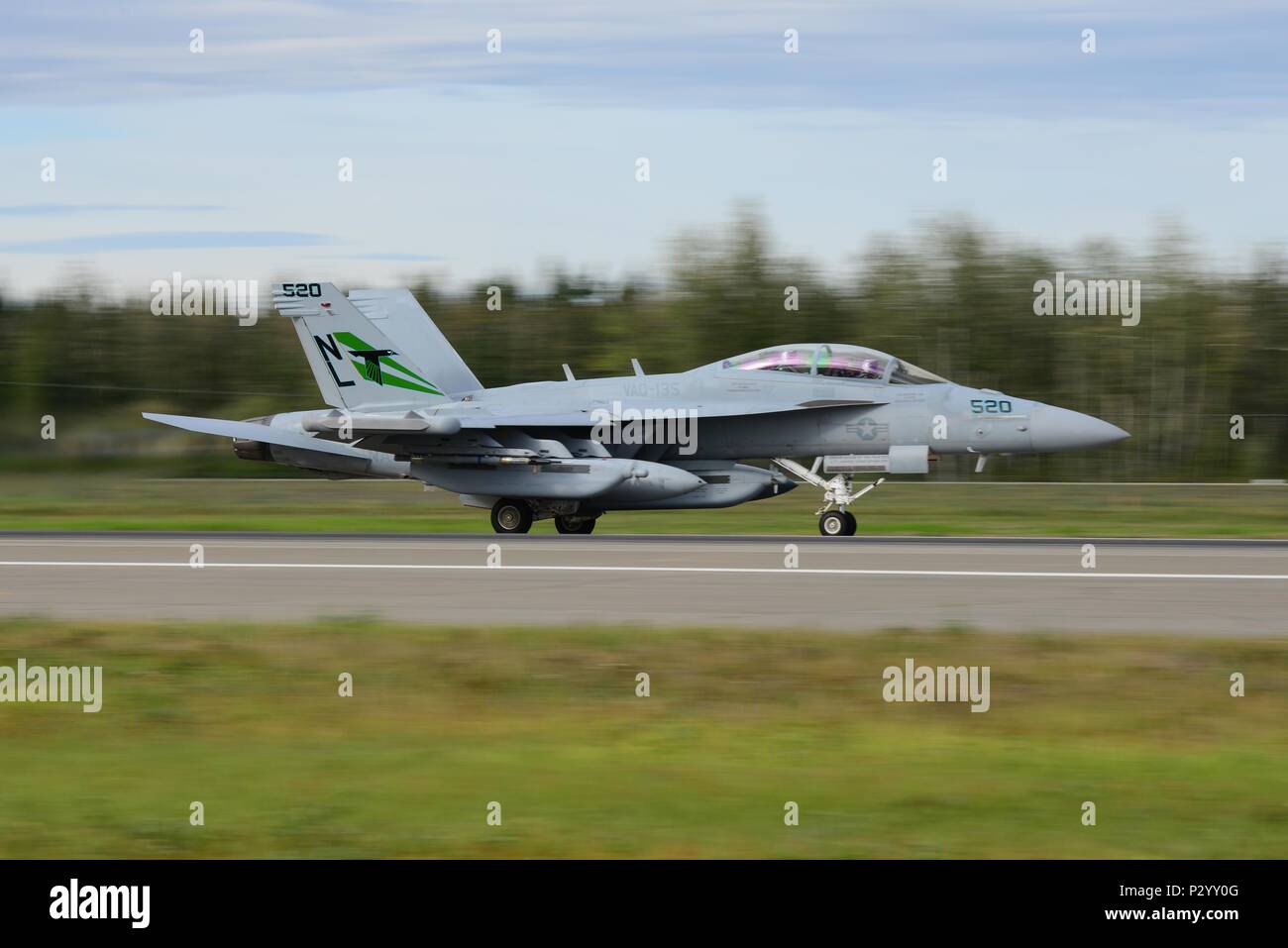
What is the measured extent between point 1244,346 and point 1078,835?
40.3 m

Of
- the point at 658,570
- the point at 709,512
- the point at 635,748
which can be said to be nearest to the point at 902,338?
the point at 709,512

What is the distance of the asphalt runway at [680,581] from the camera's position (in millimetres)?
12766

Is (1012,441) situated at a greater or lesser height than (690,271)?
lesser

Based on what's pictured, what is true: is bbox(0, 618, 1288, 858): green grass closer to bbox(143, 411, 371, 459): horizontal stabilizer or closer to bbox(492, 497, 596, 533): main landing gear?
bbox(492, 497, 596, 533): main landing gear

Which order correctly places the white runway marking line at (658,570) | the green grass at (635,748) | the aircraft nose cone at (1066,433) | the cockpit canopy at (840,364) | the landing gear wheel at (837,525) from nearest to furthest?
the green grass at (635,748) → the white runway marking line at (658,570) → the aircraft nose cone at (1066,433) → the landing gear wheel at (837,525) → the cockpit canopy at (840,364)

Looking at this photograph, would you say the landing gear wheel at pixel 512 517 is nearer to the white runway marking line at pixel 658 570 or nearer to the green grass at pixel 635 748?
the white runway marking line at pixel 658 570

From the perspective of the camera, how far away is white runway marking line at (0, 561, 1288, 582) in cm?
1573

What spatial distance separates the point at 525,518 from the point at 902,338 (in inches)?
907

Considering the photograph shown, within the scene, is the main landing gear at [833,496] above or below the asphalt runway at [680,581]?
above

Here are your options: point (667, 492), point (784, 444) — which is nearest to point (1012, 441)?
point (784, 444)

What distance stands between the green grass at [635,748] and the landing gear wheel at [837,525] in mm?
10383

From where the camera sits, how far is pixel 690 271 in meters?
47.4

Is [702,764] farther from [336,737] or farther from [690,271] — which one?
[690,271]

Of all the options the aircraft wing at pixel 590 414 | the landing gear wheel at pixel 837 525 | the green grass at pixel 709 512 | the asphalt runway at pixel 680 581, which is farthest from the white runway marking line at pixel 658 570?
the green grass at pixel 709 512
